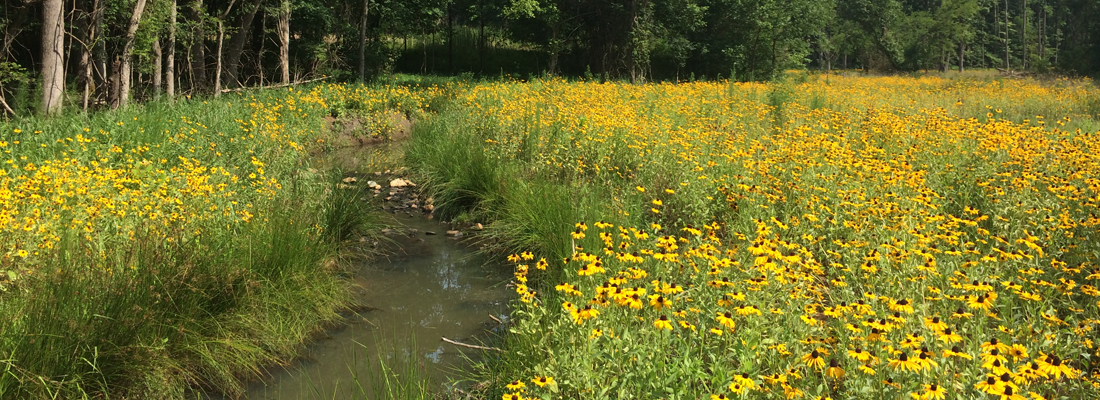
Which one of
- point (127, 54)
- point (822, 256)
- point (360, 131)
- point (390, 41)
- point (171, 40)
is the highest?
point (390, 41)

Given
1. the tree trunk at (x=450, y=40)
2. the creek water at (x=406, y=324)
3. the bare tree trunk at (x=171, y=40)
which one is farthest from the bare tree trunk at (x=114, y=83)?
the tree trunk at (x=450, y=40)

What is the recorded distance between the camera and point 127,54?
10.3 metres

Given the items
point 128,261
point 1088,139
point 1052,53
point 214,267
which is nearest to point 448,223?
point 214,267

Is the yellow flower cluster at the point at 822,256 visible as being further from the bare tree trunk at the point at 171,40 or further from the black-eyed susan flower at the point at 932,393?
the bare tree trunk at the point at 171,40

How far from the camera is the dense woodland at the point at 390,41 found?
10250 mm

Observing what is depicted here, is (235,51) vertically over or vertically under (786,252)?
over

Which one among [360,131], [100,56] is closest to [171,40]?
[100,56]

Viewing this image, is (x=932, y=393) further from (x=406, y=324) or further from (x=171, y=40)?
(x=171, y=40)

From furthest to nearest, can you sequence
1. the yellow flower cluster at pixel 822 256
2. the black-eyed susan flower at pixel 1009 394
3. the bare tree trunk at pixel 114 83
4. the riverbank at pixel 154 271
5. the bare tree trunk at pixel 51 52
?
the bare tree trunk at pixel 114 83 → the bare tree trunk at pixel 51 52 → the riverbank at pixel 154 271 → the yellow flower cluster at pixel 822 256 → the black-eyed susan flower at pixel 1009 394

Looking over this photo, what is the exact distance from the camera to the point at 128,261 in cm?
317

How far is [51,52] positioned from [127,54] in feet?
6.69

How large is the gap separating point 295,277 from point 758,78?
28101 millimetres

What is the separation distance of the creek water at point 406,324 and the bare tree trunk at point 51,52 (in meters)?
5.77

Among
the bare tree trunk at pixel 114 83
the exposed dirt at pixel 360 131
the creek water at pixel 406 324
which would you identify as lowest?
the creek water at pixel 406 324
